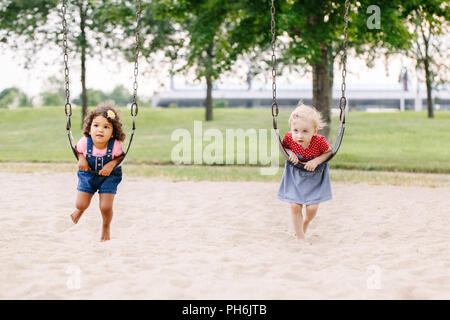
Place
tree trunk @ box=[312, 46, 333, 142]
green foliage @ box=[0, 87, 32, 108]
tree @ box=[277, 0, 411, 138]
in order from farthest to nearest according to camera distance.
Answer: green foliage @ box=[0, 87, 32, 108]
tree trunk @ box=[312, 46, 333, 142]
tree @ box=[277, 0, 411, 138]

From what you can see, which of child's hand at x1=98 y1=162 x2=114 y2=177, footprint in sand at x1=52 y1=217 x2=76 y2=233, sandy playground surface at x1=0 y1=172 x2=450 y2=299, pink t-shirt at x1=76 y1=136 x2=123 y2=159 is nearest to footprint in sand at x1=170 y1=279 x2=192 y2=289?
sandy playground surface at x1=0 y1=172 x2=450 y2=299

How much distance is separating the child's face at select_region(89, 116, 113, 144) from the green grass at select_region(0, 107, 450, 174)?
89.5 inches

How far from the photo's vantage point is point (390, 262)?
4.13m

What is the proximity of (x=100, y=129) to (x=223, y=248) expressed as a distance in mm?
1454

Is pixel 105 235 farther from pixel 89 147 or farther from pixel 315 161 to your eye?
pixel 315 161

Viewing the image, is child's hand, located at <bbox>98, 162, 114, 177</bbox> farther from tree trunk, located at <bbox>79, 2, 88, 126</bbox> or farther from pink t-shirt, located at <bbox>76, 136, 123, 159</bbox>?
tree trunk, located at <bbox>79, 2, 88, 126</bbox>

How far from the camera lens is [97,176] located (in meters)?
4.64

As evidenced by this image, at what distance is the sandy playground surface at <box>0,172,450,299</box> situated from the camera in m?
3.39

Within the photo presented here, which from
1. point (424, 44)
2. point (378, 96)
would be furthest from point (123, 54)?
point (378, 96)

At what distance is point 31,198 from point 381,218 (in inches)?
183

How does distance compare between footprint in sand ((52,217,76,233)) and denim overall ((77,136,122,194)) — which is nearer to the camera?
denim overall ((77,136,122,194))

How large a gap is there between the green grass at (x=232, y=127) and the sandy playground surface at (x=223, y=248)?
62.3 inches

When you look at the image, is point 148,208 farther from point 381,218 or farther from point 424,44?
point 424,44

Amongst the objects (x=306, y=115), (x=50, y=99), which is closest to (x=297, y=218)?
(x=306, y=115)
